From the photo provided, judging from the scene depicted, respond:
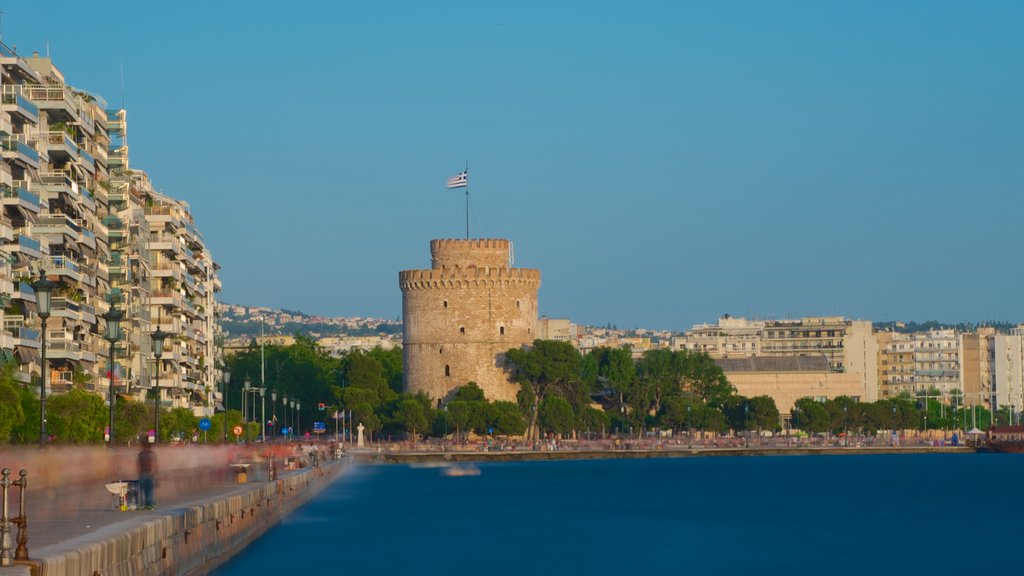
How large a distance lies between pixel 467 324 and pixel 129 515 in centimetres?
8162

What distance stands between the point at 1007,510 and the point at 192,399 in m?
37.5

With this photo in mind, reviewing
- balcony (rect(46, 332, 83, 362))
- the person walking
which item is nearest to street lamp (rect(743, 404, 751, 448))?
balcony (rect(46, 332, 83, 362))

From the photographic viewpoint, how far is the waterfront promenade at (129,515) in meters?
18.7

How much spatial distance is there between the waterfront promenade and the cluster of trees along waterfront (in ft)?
161

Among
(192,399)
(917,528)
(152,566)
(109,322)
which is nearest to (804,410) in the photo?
(192,399)

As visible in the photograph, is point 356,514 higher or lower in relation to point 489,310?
lower

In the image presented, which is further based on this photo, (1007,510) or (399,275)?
(399,275)

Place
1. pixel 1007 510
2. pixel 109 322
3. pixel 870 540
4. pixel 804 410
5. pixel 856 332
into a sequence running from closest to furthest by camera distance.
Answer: pixel 109 322 < pixel 870 540 < pixel 1007 510 < pixel 804 410 < pixel 856 332

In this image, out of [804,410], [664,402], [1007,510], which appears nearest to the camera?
[1007,510]

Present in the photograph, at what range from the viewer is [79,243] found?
56.8 m

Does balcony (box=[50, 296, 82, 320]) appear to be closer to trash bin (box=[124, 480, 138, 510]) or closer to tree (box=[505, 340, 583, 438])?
trash bin (box=[124, 480, 138, 510])

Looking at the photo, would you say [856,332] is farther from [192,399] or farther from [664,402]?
[192,399]

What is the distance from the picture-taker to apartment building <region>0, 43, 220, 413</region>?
48844 millimetres

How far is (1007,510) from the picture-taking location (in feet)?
204
